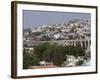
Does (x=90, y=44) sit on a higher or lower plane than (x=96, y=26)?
lower

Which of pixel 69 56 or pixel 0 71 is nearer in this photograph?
pixel 0 71

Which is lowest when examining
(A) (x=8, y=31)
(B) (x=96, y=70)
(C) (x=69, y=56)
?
(B) (x=96, y=70)

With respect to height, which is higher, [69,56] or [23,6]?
[23,6]

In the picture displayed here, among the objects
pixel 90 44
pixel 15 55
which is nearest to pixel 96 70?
pixel 90 44

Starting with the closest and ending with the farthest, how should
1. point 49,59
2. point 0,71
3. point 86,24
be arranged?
point 0,71, point 49,59, point 86,24

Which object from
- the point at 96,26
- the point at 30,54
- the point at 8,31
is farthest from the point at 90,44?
the point at 8,31

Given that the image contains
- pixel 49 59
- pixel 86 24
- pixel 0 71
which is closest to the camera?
pixel 0 71

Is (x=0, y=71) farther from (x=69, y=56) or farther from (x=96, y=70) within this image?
(x=96, y=70)

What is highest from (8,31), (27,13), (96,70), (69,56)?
(27,13)

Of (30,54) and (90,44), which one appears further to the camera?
(90,44)

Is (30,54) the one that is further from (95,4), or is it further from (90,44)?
(95,4)
